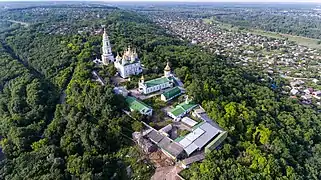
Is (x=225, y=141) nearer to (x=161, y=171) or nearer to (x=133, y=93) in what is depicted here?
(x=161, y=171)

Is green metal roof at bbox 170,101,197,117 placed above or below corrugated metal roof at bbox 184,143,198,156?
above

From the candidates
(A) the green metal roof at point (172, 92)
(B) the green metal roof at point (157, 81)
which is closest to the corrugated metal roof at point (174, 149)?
(A) the green metal roof at point (172, 92)

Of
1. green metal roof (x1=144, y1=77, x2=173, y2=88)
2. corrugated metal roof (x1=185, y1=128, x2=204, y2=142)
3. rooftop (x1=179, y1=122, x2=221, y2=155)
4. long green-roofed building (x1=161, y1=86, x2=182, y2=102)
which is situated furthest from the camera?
green metal roof (x1=144, y1=77, x2=173, y2=88)

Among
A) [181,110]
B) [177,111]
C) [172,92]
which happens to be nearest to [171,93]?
[172,92]

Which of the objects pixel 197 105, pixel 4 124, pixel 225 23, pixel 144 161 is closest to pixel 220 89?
pixel 197 105

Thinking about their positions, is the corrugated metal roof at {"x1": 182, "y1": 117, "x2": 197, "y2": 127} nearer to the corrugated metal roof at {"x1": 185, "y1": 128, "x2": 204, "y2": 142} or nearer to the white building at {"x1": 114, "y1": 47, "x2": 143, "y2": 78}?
the corrugated metal roof at {"x1": 185, "y1": 128, "x2": 204, "y2": 142}

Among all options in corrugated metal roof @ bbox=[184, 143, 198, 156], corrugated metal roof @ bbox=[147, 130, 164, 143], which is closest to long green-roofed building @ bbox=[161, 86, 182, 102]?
corrugated metal roof @ bbox=[147, 130, 164, 143]

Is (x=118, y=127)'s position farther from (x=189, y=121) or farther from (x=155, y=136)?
(x=189, y=121)
